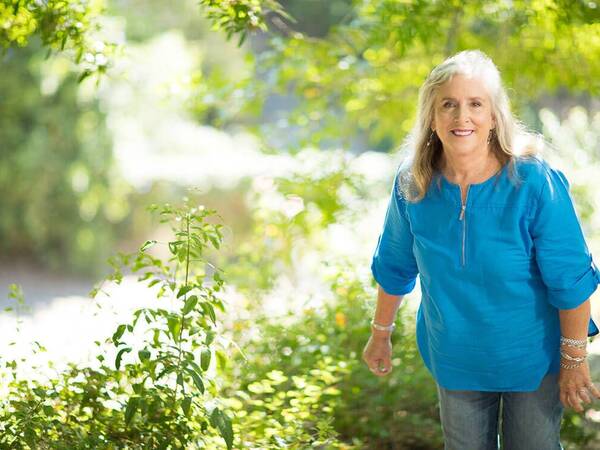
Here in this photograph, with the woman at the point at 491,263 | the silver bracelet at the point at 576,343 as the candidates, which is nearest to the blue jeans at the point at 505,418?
the woman at the point at 491,263

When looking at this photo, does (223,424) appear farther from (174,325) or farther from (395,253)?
(395,253)

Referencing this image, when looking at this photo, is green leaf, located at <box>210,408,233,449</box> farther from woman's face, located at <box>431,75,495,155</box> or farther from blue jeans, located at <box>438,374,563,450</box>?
A: woman's face, located at <box>431,75,495,155</box>

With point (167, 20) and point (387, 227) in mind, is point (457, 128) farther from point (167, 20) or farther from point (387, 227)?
point (167, 20)

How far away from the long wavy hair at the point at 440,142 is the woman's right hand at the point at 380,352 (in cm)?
45

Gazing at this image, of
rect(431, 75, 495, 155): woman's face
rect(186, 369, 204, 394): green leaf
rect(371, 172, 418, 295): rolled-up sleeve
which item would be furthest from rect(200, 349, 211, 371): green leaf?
rect(431, 75, 495, 155): woman's face

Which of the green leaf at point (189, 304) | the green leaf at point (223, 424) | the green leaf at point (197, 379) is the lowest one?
the green leaf at point (223, 424)

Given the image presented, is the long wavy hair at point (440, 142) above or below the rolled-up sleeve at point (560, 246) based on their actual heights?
above

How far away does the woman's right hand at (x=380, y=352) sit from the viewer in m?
2.37

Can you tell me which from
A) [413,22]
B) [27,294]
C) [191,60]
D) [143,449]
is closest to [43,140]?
[27,294]

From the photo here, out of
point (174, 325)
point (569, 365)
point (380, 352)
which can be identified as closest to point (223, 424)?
point (174, 325)

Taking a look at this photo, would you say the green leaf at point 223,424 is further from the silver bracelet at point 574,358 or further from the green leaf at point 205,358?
the silver bracelet at point 574,358

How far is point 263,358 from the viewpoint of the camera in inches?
135

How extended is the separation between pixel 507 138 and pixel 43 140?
649 cm

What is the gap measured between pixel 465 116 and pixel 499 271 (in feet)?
1.20
